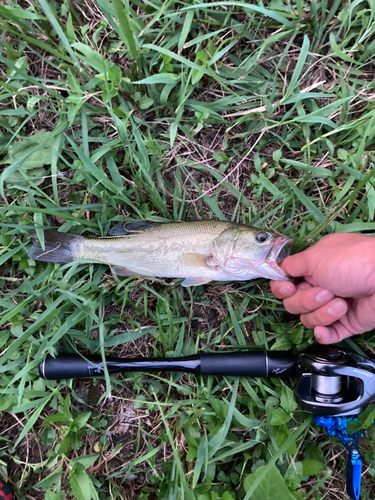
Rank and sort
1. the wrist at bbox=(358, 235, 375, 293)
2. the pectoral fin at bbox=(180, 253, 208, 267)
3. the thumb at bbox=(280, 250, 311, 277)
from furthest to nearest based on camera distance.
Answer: the pectoral fin at bbox=(180, 253, 208, 267), the thumb at bbox=(280, 250, 311, 277), the wrist at bbox=(358, 235, 375, 293)

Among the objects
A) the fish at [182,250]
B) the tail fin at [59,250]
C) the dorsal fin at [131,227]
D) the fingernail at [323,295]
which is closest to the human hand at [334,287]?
the fingernail at [323,295]

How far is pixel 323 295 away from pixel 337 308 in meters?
0.12

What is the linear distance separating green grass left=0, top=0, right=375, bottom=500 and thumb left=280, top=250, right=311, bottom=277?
0.31 m

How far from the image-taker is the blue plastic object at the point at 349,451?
2363 millimetres

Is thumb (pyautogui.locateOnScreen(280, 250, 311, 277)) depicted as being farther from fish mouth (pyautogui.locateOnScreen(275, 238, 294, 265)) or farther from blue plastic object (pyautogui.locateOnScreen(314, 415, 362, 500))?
blue plastic object (pyautogui.locateOnScreen(314, 415, 362, 500))

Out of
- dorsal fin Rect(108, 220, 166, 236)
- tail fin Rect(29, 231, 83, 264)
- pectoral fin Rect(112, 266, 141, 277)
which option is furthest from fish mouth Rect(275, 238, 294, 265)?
tail fin Rect(29, 231, 83, 264)

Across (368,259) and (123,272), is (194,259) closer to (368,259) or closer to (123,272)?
(123,272)

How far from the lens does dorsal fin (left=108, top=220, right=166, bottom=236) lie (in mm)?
2920

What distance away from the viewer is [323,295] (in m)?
2.40

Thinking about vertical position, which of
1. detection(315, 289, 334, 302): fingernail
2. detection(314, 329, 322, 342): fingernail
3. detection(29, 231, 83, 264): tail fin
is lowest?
detection(314, 329, 322, 342): fingernail

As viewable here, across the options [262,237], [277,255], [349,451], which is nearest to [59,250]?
[262,237]

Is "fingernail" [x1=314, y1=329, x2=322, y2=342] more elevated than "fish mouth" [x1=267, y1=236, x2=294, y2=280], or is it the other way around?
"fish mouth" [x1=267, y1=236, x2=294, y2=280]

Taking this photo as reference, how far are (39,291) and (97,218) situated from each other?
80 centimetres

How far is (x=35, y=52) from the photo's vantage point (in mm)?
2996
